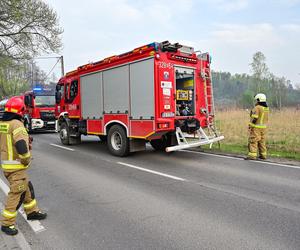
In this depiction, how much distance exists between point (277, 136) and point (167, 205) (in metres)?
8.58

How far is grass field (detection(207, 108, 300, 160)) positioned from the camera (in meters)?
9.24

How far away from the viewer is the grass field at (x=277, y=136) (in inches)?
364

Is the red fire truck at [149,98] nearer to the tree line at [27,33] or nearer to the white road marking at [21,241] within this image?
the white road marking at [21,241]

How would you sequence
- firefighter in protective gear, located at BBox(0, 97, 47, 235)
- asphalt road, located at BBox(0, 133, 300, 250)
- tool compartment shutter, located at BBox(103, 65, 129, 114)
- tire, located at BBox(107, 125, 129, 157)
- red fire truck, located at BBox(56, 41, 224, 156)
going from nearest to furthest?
asphalt road, located at BBox(0, 133, 300, 250), firefighter in protective gear, located at BBox(0, 97, 47, 235), red fire truck, located at BBox(56, 41, 224, 156), tool compartment shutter, located at BBox(103, 65, 129, 114), tire, located at BBox(107, 125, 129, 157)

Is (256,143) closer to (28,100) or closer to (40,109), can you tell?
(40,109)

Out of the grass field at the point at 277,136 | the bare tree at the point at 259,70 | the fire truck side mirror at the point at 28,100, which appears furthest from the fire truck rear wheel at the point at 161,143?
the bare tree at the point at 259,70

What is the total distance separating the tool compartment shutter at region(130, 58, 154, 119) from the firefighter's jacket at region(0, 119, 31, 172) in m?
4.35

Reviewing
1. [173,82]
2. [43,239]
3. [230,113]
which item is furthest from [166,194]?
[230,113]

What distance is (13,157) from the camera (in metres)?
3.54

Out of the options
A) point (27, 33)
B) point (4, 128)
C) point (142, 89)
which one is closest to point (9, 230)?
point (4, 128)

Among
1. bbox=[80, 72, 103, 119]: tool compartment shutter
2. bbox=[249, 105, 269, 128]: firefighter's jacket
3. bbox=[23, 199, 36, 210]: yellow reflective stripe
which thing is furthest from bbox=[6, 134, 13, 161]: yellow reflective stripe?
bbox=[249, 105, 269, 128]: firefighter's jacket

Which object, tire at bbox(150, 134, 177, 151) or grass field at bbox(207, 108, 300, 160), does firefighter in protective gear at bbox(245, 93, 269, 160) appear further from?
tire at bbox(150, 134, 177, 151)

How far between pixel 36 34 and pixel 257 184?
22.3m

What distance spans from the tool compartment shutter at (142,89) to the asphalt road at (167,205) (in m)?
1.43
